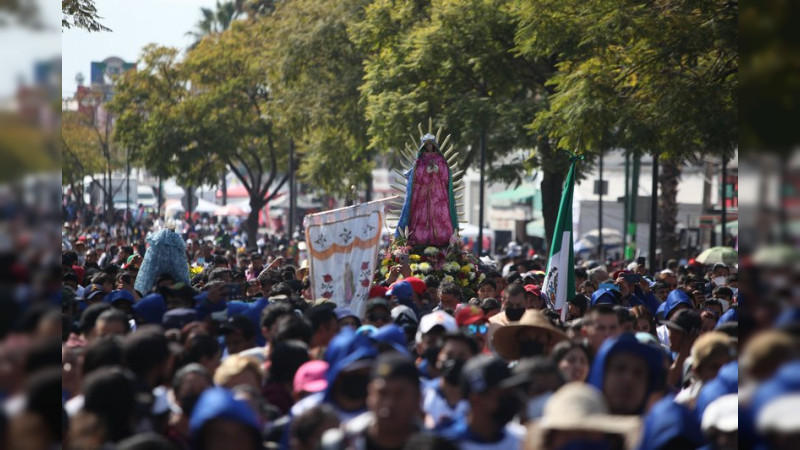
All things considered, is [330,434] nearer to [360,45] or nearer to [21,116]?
[21,116]

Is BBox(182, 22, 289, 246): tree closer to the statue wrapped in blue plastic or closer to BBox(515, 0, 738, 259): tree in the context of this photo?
BBox(515, 0, 738, 259): tree

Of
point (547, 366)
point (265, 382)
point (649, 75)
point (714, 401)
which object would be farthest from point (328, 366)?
point (649, 75)

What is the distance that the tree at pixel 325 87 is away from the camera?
34.5m

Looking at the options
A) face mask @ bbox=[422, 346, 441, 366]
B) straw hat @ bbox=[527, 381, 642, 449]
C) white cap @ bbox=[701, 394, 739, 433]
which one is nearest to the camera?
straw hat @ bbox=[527, 381, 642, 449]

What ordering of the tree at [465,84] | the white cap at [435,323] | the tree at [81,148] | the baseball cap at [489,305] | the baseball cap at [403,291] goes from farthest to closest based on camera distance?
the tree at [81,148], the tree at [465,84], the baseball cap at [403,291], the baseball cap at [489,305], the white cap at [435,323]

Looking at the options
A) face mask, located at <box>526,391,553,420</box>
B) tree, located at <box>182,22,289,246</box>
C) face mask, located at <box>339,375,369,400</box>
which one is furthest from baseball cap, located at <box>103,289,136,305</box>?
tree, located at <box>182,22,289,246</box>

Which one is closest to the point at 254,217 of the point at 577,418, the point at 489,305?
the point at 489,305

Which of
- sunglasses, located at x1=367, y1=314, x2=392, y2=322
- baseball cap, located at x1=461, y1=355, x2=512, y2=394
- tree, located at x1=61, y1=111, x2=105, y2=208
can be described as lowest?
sunglasses, located at x1=367, y1=314, x2=392, y2=322

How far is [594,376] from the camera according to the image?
250 inches

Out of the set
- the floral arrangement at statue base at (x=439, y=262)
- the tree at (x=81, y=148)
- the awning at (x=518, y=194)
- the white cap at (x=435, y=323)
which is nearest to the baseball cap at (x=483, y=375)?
the white cap at (x=435, y=323)

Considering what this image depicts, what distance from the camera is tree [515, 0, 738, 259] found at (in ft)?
54.2

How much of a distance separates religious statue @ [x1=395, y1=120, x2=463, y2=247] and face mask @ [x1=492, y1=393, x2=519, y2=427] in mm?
11452

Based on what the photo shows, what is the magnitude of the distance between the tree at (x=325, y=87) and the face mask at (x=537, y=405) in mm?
27295

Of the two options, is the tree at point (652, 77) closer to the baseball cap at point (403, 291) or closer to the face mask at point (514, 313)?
the baseball cap at point (403, 291)
